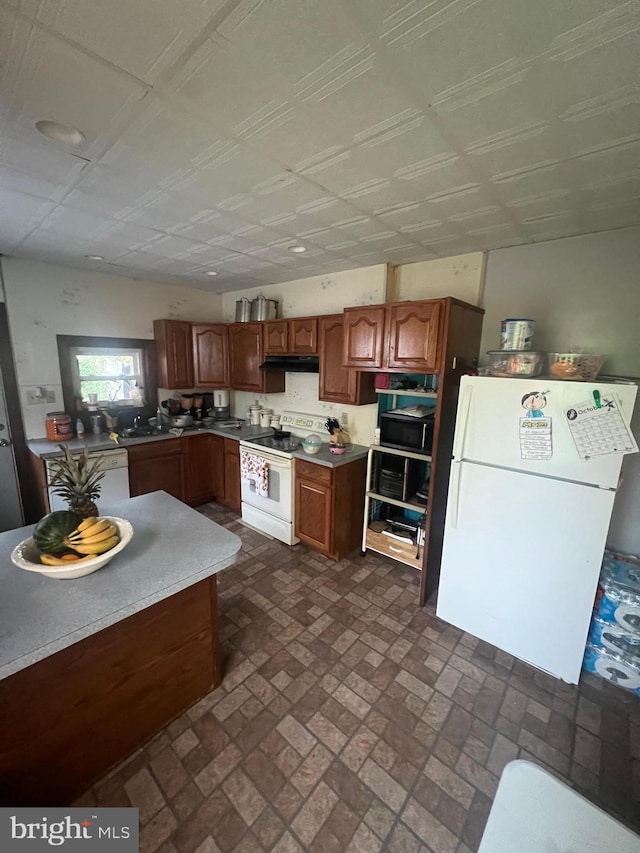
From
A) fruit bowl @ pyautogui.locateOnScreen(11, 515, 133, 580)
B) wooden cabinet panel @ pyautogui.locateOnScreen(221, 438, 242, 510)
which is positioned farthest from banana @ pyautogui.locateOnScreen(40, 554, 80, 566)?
wooden cabinet panel @ pyautogui.locateOnScreen(221, 438, 242, 510)

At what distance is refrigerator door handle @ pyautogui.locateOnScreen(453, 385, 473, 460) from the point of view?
2059 mm

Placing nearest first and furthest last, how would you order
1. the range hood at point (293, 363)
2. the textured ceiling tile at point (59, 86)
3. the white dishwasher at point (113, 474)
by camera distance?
the textured ceiling tile at point (59, 86) < the white dishwasher at point (113, 474) < the range hood at point (293, 363)

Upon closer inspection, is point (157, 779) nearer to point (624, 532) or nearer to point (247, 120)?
point (247, 120)

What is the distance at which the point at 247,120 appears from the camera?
3.87 ft

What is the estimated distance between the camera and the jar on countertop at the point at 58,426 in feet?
10.5

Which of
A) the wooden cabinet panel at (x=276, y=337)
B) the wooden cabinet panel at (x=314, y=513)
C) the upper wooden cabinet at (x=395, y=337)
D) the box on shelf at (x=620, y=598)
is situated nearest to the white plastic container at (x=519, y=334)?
the upper wooden cabinet at (x=395, y=337)

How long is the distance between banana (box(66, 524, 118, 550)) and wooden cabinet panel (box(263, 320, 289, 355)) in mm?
2433

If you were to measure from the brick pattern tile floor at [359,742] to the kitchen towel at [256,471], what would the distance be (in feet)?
3.70

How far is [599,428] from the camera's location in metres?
1.67

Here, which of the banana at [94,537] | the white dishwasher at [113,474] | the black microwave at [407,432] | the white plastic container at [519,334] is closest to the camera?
the banana at [94,537]

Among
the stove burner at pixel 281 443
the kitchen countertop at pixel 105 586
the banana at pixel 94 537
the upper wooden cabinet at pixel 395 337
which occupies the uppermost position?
the upper wooden cabinet at pixel 395 337

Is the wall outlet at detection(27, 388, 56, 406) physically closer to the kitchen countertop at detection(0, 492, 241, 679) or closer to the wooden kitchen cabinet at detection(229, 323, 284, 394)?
the wooden kitchen cabinet at detection(229, 323, 284, 394)

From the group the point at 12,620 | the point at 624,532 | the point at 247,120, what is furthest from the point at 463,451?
the point at 12,620

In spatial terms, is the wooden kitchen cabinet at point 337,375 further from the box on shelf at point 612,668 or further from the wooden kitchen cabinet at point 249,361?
the box on shelf at point 612,668
